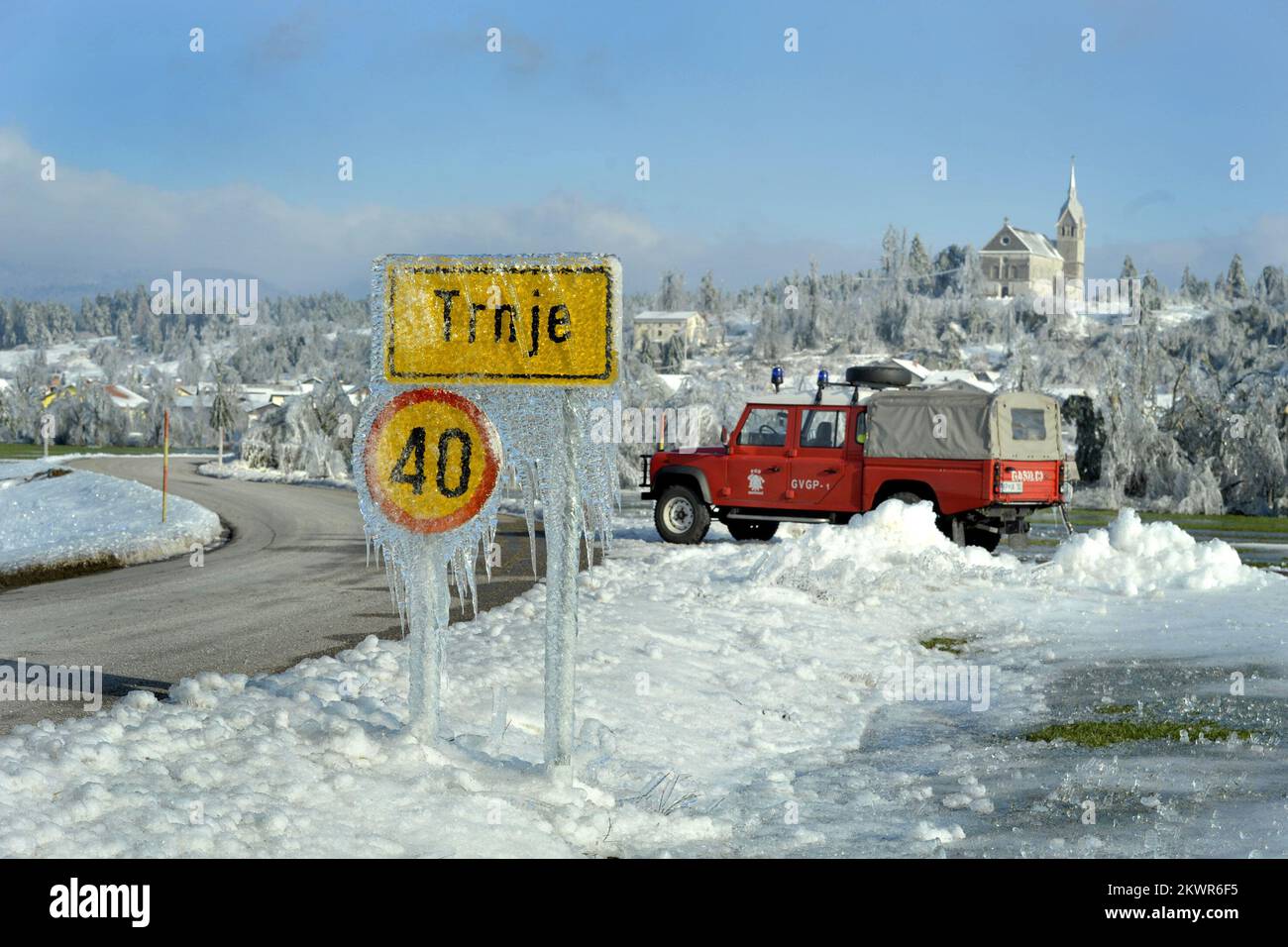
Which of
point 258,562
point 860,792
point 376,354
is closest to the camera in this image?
point 376,354

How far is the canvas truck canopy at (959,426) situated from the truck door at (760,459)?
1.42 metres

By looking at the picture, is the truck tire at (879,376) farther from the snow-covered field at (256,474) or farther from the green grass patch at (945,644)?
the snow-covered field at (256,474)

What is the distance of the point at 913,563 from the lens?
48.8 ft

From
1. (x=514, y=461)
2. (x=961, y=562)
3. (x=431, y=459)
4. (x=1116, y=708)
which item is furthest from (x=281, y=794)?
(x=961, y=562)

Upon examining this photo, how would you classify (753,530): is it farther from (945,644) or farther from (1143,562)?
(945,644)

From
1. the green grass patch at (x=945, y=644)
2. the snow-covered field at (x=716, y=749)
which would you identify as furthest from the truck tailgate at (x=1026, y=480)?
the green grass patch at (x=945, y=644)

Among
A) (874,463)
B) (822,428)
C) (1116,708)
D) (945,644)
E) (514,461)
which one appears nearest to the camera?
(514,461)

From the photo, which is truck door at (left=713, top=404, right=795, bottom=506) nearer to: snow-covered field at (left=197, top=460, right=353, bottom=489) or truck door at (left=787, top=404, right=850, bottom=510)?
truck door at (left=787, top=404, right=850, bottom=510)

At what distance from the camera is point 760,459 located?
19172mm

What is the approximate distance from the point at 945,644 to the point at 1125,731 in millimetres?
3675
